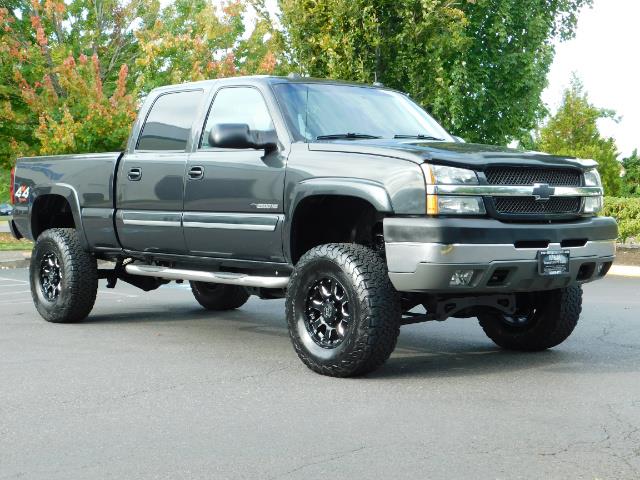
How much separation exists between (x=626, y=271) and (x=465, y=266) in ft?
36.9

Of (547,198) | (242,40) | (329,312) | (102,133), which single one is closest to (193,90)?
(329,312)

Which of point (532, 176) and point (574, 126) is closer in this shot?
point (532, 176)

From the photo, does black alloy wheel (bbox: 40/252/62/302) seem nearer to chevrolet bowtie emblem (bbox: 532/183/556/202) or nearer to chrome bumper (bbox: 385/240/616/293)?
chrome bumper (bbox: 385/240/616/293)

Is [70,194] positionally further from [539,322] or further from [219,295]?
[539,322]

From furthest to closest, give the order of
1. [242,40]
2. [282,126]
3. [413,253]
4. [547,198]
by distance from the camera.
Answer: [242,40] → [282,126] → [547,198] → [413,253]

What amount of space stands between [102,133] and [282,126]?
51.0 ft

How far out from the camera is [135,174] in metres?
8.85

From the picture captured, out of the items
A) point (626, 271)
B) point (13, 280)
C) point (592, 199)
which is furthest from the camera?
point (626, 271)

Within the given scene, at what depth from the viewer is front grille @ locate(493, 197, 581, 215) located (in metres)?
6.78

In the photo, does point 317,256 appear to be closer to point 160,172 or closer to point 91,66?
point 160,172

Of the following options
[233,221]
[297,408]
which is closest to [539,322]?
[233,221]

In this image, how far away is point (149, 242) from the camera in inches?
345

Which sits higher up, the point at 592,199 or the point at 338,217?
the point at 592,199

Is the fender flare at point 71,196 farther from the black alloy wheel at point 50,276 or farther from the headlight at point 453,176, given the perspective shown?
the headlight at point 453,176
